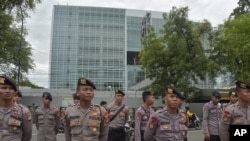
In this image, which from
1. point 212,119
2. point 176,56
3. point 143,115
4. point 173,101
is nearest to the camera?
point 173,101

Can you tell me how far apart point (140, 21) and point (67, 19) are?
1642cm

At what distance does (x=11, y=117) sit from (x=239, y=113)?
290 centimetres

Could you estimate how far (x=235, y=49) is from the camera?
2856 centimetres

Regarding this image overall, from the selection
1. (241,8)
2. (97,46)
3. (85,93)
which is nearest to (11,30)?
(85,93)

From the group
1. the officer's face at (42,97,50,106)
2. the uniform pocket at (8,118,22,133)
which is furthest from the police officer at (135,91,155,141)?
the uniform pocket at (8,118,22,133)

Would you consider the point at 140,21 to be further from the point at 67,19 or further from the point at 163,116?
the point at 163,116

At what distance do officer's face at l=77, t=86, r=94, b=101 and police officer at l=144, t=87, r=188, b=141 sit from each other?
3.00 feet

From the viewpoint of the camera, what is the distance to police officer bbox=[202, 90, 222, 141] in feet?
24.0

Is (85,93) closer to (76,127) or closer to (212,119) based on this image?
(76,127)

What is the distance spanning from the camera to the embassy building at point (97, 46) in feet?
240

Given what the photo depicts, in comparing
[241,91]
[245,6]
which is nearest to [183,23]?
[245,6]

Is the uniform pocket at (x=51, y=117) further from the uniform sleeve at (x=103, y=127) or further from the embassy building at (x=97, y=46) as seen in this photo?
the embassy building at (x=97, y=46)

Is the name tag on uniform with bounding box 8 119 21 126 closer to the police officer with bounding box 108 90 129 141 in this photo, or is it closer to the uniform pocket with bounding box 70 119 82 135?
the uniform pocket with bounding box 70 119 82 135

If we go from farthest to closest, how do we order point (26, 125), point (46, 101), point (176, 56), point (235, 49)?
point (235, 49) → point (176, 56) → point (46, 101) → point (26, 125)
